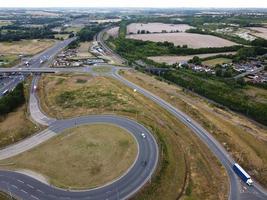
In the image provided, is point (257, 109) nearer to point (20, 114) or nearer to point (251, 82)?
point (251, 82)

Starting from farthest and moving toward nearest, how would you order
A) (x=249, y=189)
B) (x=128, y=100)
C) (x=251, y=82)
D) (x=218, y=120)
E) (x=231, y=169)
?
(x=251, y=82)
(x=128, y=100)
(x=218, y=120)
(x=231, y=169)
(x=249, y=189)

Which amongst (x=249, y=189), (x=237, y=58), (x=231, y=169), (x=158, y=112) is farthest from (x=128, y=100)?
(x=237, y=58)

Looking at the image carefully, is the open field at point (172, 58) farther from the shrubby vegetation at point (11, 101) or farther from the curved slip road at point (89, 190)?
the curved slip road at point (89, 190)

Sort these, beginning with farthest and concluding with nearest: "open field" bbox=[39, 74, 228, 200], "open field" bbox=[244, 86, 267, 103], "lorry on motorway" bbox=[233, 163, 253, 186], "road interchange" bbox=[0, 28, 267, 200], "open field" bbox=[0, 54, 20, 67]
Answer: "open field" bbox=[0, 54, 20, 67] < "open field" bbox=[244, 86, 267, 103] < "lorry on motorway" bbox=[233, 163, 253, 186] < "open field" bbox=[39, 74, 228, 200] < "road interchange" bbox=[0, 28, 267, 200]

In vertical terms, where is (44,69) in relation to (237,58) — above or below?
below

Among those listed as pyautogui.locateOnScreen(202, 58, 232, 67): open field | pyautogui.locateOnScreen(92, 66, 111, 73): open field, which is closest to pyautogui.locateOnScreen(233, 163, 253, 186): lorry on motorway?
pyautogui.locateOnScreen(202, 58, 232, 67): open field

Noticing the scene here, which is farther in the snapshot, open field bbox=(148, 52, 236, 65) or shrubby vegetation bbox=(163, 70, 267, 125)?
open field bbox=(148, 52, 236, 65)

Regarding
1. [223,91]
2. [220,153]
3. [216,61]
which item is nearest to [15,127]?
[220,153]

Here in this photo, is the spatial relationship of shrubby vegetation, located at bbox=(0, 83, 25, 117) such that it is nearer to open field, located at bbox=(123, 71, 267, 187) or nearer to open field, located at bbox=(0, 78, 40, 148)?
open field, located at bbox=(0, 78, 40, 148)
